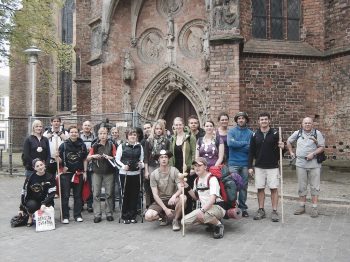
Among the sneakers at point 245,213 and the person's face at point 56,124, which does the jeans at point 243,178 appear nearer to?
the sneakers at point 245,213

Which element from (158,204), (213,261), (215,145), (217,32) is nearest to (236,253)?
(213,261)

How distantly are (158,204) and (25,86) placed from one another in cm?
2436

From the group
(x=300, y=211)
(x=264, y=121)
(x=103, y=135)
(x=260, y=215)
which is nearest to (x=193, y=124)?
(x=264, y=121)

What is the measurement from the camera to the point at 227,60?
39.9 ft

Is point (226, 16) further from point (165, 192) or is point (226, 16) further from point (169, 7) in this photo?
point (165, 192)

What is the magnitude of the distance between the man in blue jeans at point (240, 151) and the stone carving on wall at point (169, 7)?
9145mm

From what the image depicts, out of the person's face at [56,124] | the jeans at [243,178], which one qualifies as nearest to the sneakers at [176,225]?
the jeans at [243,178]

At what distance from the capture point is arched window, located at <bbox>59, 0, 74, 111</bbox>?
28784 mm

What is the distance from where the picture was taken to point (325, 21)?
13.9 m

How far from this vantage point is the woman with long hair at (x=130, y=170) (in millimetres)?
7418

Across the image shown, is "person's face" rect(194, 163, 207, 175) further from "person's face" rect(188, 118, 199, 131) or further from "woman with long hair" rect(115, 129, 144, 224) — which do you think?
"woman with long hair" rect(115, 129, 144, 224)

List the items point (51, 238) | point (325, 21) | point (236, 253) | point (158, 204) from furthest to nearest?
1. point (325, 21)
2. point (158, 204)
3. point (51, 238)
4. point (236, 253)

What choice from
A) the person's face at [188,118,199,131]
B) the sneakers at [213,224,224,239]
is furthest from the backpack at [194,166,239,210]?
the person's face at [188,118,199,131]

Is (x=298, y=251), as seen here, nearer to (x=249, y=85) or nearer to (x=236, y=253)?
(x=236, y=253)
